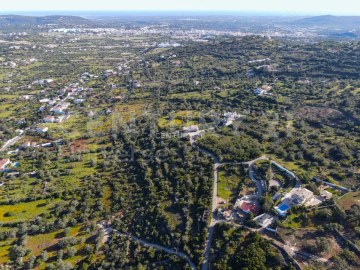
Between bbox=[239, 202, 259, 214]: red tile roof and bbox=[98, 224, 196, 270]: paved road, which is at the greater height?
bbox=[239, 202, 259, 214]: red tile roof

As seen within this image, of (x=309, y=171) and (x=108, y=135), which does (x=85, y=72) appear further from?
(x=309, y=171)

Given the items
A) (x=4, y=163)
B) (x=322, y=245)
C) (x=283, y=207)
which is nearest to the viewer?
(x=322, y=245)

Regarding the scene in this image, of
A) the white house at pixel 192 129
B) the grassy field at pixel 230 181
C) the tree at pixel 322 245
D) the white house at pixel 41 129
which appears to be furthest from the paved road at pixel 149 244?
the white house at pixel 41 129

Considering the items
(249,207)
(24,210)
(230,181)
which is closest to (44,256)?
(24,210)

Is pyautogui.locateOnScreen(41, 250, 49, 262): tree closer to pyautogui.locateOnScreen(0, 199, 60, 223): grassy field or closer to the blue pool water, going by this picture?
pyautogui.locateOnScreen(0, 199, 60, 223): grassy field

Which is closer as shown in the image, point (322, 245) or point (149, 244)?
point (322, 245)

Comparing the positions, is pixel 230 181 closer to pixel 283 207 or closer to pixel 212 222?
pixel 212 222

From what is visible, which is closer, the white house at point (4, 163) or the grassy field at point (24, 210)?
the grassy field at point (24, 210)

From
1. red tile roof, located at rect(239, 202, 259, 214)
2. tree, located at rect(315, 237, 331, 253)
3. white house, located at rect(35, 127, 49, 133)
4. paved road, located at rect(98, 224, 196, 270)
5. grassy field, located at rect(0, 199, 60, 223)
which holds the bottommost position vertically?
grassy field, located at rect(0, 199, 60, 223)

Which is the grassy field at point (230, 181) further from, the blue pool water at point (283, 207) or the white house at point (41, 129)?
the white house at point (41, 129)

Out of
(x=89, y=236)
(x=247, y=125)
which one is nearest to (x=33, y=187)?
(x=89, y=236)

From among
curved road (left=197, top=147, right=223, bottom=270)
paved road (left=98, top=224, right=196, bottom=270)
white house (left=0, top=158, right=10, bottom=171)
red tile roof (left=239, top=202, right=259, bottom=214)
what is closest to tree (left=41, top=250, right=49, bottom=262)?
paved road (left=98, top=224, right=196, bottom=270)
